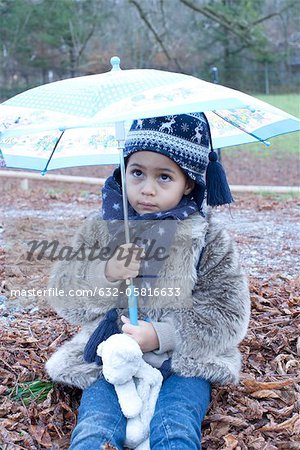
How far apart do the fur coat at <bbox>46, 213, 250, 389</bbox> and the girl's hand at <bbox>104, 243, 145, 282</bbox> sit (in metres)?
0.08

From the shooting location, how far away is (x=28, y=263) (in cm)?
460

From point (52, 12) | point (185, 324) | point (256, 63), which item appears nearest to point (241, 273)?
point (185, 324)

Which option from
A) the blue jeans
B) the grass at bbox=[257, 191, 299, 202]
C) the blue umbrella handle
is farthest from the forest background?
the blue jeans

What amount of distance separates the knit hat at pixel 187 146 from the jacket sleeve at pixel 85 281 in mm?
347

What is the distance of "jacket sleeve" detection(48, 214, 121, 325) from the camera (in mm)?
2363

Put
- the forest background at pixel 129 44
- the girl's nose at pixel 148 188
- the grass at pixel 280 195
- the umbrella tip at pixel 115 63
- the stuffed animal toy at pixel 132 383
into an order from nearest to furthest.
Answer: the stuffed animal toy at pixel 132 383
the umbrella tip at pixel 115 63
the girl's nose at pixel 148 188
the grass at pixel 280 195
the forest background at pixel 129 44

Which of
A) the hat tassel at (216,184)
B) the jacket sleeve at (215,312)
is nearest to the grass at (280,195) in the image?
the hat tassel at (216,184)

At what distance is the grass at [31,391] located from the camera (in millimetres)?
2463

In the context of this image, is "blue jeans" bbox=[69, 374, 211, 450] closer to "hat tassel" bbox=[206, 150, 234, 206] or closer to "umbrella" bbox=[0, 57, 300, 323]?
"umbrella" bbox=[0, 57, 300, 323]

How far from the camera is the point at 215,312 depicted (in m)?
2.29

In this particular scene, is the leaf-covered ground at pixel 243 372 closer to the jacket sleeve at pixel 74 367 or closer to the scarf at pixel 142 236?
the jacket sleeve at pixel 74 367

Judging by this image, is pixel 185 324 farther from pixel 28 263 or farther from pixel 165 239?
pixel 28 263

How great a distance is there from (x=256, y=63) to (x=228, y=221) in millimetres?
25320

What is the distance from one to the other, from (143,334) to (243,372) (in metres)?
0.70
